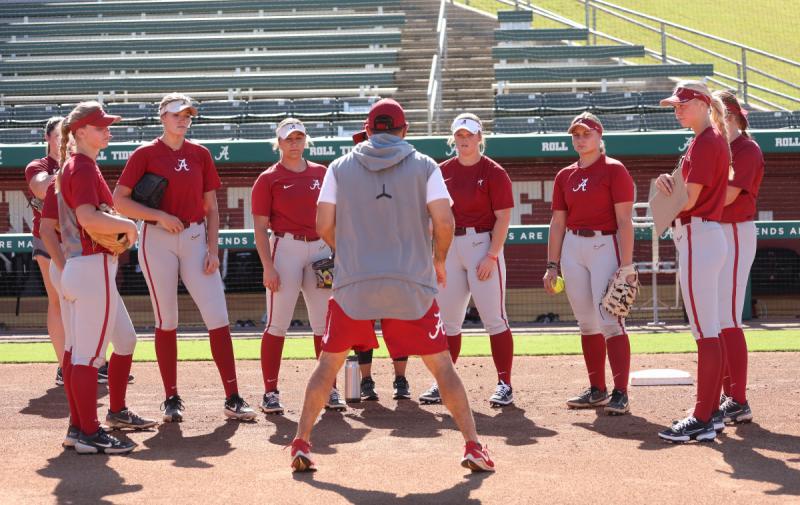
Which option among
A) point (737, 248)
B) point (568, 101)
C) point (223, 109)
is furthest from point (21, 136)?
point (737, 248)

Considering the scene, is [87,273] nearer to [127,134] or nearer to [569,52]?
[127,134]

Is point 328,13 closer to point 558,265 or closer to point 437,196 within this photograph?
point 558,265

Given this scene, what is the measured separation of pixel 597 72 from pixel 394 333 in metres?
16.2

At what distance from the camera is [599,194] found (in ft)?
24.2

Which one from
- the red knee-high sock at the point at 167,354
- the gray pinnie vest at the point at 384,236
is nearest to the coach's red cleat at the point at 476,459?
the gray pinnie vest at the point at 384,236

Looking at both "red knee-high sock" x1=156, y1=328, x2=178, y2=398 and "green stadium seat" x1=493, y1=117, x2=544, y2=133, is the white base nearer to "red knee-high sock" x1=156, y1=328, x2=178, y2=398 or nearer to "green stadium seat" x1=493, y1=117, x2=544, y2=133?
"red knee-high sock" x1=156, y1=328, x2=178, y2=398

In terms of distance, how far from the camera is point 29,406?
808 centimetres

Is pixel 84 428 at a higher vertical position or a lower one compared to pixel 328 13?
lower

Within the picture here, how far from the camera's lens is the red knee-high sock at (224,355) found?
7.25 metres

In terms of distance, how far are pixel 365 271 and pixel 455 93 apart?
634 inches

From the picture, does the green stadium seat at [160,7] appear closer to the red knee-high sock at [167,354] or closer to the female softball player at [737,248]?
the red knee-high sock at [167,354]

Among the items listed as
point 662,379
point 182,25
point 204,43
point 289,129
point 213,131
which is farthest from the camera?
point 182,25

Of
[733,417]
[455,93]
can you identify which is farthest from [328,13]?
[733,417]

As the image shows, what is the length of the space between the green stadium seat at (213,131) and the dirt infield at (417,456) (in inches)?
379
